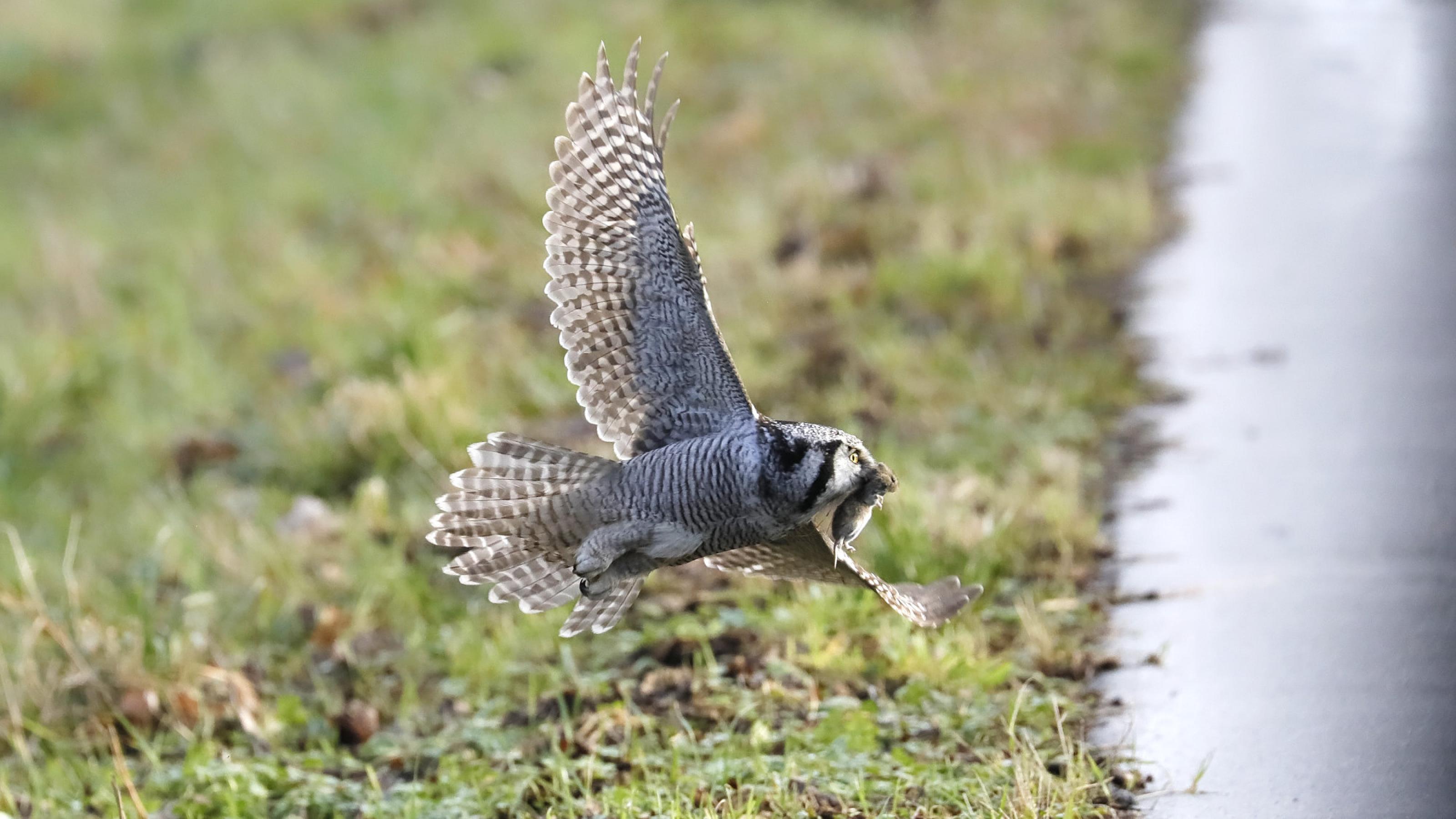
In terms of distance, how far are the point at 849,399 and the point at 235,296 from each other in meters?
4.48

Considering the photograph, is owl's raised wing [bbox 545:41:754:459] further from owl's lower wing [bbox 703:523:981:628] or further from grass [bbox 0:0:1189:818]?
grass [bbox 0:0:1189:818]

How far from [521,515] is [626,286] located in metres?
0.66

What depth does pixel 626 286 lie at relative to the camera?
4.61m

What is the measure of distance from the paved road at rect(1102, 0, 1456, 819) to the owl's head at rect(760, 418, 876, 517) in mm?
1105

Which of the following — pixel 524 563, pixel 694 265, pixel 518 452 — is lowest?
pixel 524 563

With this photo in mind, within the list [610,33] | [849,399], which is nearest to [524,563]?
[849,399]

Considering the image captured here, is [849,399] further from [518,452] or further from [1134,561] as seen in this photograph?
[518,452]

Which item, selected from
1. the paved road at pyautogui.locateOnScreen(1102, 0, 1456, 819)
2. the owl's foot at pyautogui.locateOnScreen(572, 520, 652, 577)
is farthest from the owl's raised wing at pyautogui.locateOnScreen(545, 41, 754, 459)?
the paved road at pyautogui.locateOnScreen(1102, 0, 1456, 819)

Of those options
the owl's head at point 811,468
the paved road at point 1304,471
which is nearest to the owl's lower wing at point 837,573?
the owl's head at point 811,468

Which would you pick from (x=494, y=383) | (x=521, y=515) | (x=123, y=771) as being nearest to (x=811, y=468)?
(x=521, y=515)

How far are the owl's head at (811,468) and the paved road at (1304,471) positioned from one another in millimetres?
1105

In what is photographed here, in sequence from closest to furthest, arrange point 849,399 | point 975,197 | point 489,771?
point 489,771 < point 849,399 < point 975,197

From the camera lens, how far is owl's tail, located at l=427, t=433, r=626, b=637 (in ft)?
15.0

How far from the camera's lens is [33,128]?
1466cm
